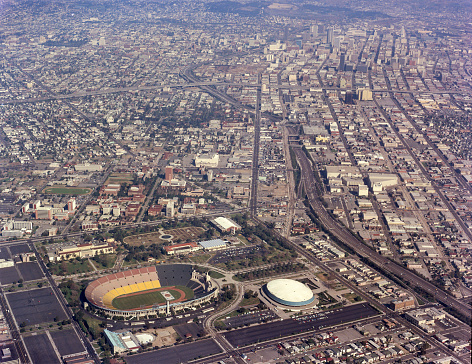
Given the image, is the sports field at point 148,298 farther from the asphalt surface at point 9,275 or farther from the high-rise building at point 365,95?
the high-rise building at point 365,95

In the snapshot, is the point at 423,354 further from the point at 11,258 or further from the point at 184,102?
the point at 184,102

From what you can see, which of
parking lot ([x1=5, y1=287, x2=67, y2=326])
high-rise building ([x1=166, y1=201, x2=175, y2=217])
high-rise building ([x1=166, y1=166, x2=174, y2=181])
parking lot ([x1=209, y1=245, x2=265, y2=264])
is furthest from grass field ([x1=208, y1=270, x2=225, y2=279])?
high-rise building ([x1=166, y1=166, x2=174, y2=181])

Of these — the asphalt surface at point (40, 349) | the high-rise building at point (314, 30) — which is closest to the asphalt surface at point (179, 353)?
the asphalt surface at point (40, 349)

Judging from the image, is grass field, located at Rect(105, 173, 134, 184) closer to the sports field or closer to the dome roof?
the sports field

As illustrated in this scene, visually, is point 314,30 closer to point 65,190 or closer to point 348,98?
point 348,98

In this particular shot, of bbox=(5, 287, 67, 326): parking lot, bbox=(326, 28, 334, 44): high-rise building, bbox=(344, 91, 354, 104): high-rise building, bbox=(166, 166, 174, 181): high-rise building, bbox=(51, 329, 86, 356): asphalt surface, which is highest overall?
bbox=(326, 28, 334, 44): high-rise building

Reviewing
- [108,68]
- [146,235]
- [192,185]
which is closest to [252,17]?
[108,68]

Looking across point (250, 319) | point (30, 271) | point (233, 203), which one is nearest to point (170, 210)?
point (233, 203)
